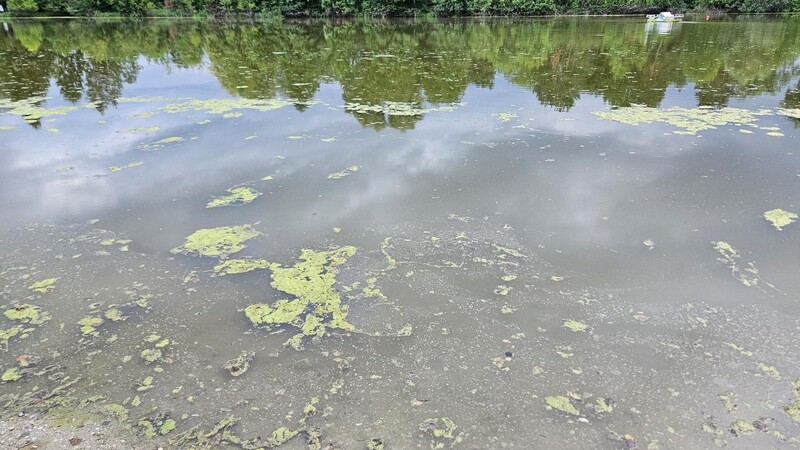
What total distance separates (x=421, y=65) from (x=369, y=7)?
20965mm

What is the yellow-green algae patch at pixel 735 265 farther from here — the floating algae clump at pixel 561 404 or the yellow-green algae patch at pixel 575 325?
the floating algae clump at pixel 561 404

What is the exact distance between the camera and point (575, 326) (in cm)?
226

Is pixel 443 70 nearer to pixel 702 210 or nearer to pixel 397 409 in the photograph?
pixel 702 210

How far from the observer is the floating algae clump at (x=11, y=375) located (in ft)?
6.40

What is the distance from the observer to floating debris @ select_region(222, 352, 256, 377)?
2.00 metres

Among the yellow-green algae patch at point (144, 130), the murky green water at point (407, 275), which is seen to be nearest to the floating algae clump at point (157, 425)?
the murky green water at point (407, 275)

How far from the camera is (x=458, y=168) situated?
4.13m

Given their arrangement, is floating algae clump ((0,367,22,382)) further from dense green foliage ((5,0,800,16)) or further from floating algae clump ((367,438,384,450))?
dense green foliage ((5,0,800,16))

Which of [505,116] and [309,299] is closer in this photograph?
[309,299]

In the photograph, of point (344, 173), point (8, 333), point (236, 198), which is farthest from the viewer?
point (344, 173)

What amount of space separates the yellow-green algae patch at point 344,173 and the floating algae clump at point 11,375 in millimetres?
2453

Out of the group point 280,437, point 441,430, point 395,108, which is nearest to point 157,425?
point 280,437

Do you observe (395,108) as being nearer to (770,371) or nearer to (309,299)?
(309,299)

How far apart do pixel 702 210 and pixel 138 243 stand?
396 centimetres
